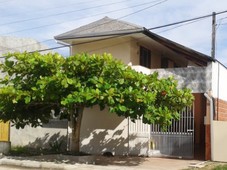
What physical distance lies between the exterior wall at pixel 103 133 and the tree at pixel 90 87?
4170 mm

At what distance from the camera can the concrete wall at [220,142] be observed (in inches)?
698

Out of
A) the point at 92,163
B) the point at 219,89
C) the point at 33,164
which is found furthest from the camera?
the point at 219,89

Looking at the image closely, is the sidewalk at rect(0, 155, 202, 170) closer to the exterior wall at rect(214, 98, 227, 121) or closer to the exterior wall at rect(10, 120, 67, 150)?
the exterior wall at rect(214, 98, 227, 121)

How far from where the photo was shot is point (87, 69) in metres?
15.6

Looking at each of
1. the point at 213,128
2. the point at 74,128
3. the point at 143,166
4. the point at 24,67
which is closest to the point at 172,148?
the point at 213,128

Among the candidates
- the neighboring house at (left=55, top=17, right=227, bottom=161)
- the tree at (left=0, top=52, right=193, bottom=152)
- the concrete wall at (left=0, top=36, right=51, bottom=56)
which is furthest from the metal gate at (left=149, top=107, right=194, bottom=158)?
the concrete wall at (left=0, top=36, right=51, bottom=56)

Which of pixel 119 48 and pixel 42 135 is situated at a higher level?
pixel 119 48

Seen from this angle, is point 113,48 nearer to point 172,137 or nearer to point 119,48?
point 119,48

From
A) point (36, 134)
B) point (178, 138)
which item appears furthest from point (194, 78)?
point (36, 134)

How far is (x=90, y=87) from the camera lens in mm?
15141

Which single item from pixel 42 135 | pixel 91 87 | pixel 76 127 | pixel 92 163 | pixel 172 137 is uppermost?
pixel 91 87

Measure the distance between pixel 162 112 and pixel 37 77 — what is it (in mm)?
4873

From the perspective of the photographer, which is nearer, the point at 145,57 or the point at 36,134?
the point at 145,57

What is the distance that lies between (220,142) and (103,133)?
230 inches
